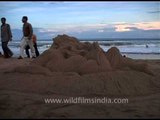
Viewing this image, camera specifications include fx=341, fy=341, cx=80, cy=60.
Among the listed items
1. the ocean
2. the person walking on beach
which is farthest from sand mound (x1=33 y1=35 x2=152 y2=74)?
the ocean

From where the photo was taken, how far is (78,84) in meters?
6.52

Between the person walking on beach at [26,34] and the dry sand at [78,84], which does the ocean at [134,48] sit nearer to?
the person walking on beach at [26,34]

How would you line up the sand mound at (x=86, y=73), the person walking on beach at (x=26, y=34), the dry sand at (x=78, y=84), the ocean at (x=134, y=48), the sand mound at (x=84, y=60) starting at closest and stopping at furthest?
the dry sand at (x=78, y=84) → the sand mound at (x=86, y=73) → the sand mound at (x=84, y=60) → the person walking on beach at (x=26, y=34) → the ocean at (x=134, y=48)

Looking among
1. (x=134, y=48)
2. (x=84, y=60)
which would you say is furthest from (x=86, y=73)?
(x=134, y=48)

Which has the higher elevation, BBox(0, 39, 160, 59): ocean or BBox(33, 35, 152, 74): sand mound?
BBox(33, 35, 152, 74): sand mound

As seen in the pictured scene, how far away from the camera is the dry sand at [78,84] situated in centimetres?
527

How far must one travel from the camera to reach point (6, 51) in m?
13.3

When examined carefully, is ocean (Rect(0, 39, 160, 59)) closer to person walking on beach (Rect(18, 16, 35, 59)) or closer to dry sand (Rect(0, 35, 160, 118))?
person walking on beach (Rect(18, 16, 35, 59))

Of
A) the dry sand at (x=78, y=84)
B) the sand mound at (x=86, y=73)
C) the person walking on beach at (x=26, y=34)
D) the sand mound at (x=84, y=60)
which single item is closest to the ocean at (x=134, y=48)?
the person walking on beach at (x=26, y=34)

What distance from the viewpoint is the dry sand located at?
5270mm

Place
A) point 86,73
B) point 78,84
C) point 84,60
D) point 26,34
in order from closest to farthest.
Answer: point 78,84 → point 86,73 → point 84,60 → point 26,34

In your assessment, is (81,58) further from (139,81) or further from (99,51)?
(139,81)

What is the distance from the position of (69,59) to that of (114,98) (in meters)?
1.63

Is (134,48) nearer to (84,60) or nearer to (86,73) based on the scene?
(84,60)
